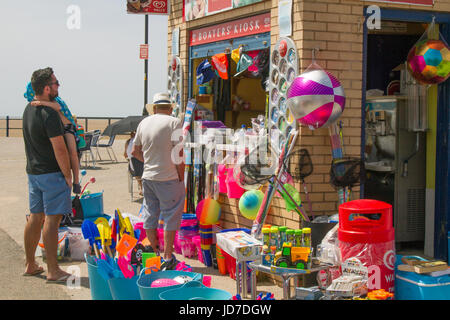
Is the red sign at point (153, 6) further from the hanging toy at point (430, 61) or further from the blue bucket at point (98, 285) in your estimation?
the blue bucket at point (98, 285)

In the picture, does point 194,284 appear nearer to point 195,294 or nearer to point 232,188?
point 195,294

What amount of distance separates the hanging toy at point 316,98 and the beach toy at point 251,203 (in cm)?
107

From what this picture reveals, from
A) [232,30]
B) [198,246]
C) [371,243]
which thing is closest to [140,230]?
[198,246]

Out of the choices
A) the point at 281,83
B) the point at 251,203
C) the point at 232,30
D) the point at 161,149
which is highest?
the point at 232,30

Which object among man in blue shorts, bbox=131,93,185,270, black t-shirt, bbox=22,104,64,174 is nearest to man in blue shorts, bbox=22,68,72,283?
black t-shirt, bbox=22,104,64,174

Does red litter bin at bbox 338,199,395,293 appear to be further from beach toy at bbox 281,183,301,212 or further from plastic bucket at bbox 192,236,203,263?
plastic bucket at bbox 192,236,203,263

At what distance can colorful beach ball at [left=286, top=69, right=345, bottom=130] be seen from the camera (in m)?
5.18

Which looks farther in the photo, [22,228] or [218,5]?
[22,228]

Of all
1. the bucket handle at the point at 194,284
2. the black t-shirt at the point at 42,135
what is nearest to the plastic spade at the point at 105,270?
the bucket handle at the point at 194,284

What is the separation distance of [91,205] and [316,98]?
4.08 metres

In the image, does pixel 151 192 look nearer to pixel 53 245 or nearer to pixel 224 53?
pixel 53 245

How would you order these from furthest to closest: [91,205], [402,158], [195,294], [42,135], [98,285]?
[91,205]
[402,158]
[42,135]
[98,285]
[195,294]

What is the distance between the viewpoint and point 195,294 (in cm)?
405

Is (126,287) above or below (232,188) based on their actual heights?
below
